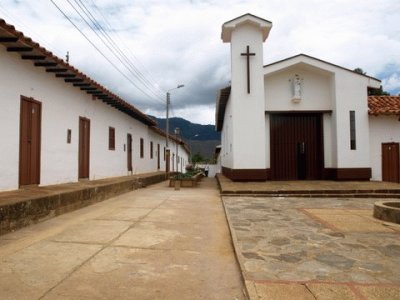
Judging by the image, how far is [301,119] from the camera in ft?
46.2

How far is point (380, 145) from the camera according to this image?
1368 cm

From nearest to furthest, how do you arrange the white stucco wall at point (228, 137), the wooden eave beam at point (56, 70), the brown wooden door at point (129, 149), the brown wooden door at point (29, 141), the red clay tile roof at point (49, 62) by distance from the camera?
the red clay tile roof at point (49, 62) < the brown wooden door at point (29, 141) < the wooden eave beam at point (56, 70) < the white stucco wall at point (228, 137) < the brown wooden door at point (129, 149)

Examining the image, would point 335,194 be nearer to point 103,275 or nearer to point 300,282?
point 300,282

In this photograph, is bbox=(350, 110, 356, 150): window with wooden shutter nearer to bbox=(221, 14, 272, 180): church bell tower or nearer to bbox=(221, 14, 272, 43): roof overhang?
bbox=(221, 14, 272, 180): church bell tower

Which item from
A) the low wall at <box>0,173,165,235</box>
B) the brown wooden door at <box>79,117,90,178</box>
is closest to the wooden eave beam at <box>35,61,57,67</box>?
the brown wooden door at <box>79,117,90,178</box>

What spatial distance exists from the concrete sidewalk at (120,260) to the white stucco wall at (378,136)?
9856 mm

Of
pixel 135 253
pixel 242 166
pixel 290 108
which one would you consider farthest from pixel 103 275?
pixel 290 108

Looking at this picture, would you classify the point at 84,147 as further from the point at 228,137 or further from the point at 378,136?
the point at 378,136

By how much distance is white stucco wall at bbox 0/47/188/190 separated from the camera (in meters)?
7.08

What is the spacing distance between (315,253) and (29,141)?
22.7 feet

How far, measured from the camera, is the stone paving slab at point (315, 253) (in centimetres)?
309

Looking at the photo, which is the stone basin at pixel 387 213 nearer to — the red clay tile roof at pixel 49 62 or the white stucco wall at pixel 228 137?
the white stucco wall at pixel 228 137

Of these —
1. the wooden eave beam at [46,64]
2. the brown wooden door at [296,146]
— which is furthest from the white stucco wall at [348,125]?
the wooden eave beam at [46,64]

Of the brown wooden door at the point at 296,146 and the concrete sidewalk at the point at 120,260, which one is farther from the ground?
the brown wooden door at the point at 296,146
